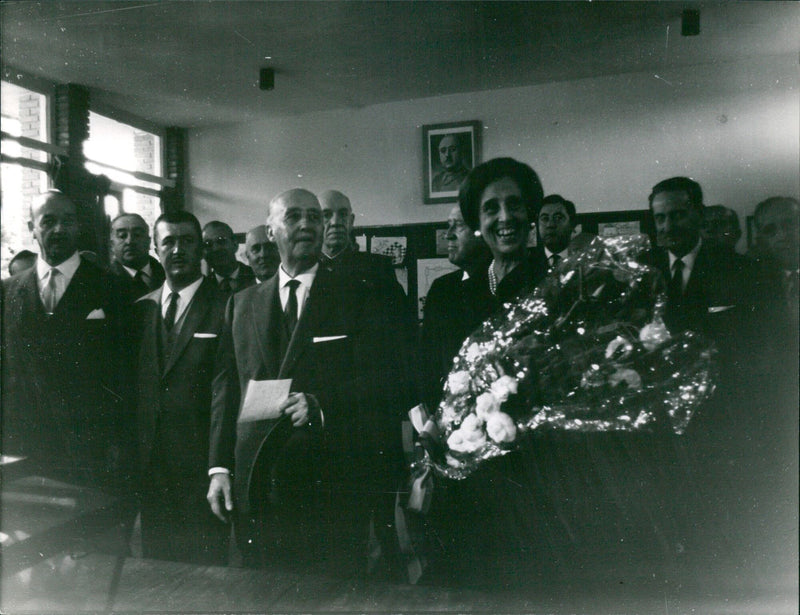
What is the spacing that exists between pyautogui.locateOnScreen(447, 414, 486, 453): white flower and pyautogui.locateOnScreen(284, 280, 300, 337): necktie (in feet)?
2.04

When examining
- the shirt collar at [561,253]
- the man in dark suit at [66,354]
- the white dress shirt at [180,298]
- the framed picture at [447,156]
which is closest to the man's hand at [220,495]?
the man in dark suit at [66,354]

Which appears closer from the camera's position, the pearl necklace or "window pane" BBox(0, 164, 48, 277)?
the pearl necklace

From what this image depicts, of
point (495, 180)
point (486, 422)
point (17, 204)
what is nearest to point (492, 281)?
point (495, 180)

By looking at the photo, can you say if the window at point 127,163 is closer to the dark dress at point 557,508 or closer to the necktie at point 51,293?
the necktie at point 51,293

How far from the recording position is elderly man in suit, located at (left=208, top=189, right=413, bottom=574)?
1762 millimetres

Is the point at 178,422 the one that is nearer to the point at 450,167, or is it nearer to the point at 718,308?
the point at 450,167

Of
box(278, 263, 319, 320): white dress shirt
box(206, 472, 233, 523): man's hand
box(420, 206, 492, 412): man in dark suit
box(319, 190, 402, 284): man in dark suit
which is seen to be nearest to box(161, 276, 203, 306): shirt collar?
box(278, 263, 319, 320): white dress shirt

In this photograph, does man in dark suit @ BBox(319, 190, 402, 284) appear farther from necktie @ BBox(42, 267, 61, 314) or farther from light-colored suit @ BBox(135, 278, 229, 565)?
necktie @ BBox(42, 267, 61, 314)

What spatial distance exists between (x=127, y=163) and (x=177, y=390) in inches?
28.2

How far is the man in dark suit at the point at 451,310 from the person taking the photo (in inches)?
63.5

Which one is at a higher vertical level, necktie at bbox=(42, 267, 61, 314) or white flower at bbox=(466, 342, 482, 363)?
necktie at bbox=(42, 267, 61, 314)

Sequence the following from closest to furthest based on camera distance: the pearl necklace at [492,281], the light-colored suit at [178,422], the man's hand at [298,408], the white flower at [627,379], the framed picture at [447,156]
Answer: the white flower at [627,379], the pearl necklace at [492,281], the framed picture at [447,156], the man's hand at [298,408], the light-colored suit at [178,422]

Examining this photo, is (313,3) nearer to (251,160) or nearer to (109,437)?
(251,160)

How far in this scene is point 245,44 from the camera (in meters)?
1.82
